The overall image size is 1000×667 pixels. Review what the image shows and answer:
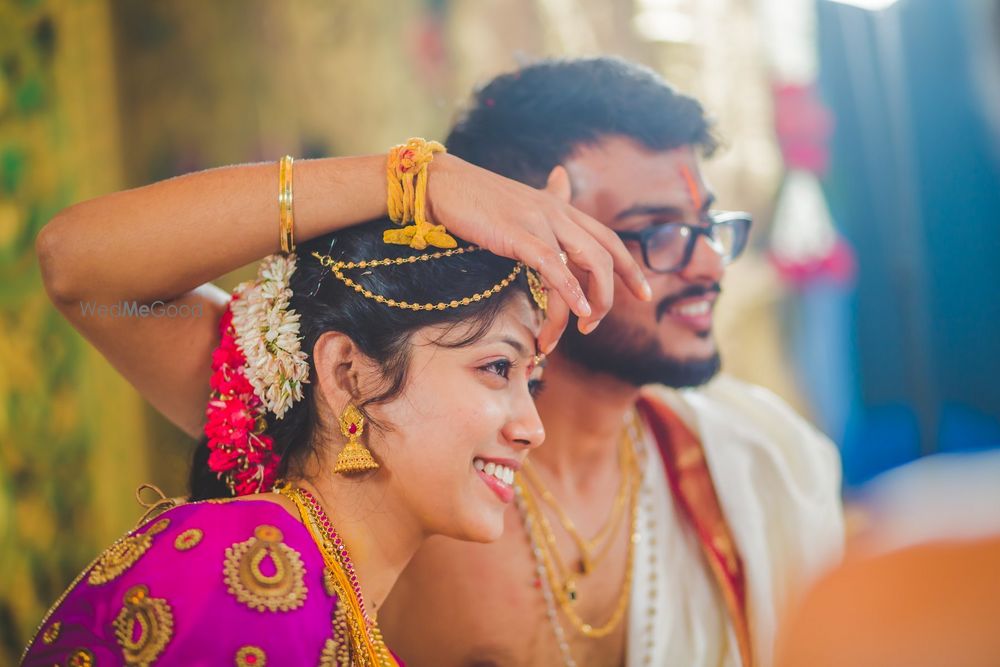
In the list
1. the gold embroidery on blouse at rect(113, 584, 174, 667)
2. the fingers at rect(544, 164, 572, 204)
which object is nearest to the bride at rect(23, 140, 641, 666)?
the gold embroidery on blouse at rect(113, 584, 174, 667)

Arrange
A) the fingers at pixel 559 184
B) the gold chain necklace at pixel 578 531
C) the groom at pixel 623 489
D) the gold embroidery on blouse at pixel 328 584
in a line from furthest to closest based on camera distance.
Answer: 1. the gold chain necklace at pixel 578 531
2. the groom at pixel 623 489
3. the fingers at pixel 559 184
4. the gold embroidery on blouse at pixel 328 584

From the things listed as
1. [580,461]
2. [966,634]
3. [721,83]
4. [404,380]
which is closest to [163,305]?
[404,380]

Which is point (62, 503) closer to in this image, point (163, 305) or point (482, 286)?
point (163, 305)

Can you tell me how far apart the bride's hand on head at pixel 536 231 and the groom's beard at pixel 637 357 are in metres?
0.56

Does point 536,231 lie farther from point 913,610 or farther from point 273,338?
point 913,610

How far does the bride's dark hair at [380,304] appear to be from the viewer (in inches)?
59.2

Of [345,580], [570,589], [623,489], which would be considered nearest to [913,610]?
[345,580]

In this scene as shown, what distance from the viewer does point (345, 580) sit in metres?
1.44

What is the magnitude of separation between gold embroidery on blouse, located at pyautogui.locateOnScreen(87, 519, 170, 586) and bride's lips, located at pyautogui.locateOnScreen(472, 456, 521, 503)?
498mm

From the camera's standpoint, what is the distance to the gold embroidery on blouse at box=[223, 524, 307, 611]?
1.29m

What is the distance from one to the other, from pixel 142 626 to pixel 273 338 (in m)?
0.50

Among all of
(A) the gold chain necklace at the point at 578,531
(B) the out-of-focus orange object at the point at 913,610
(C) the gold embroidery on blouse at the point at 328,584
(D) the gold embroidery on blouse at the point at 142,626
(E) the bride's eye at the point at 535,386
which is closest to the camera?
(B) the out-of-focus orange object at the point at 913,610

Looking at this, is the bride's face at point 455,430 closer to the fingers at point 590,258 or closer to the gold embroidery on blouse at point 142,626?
the fingers at point 590,258

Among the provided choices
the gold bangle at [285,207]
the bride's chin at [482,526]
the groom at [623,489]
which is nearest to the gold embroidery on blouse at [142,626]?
the bride's chin at [482,526]
